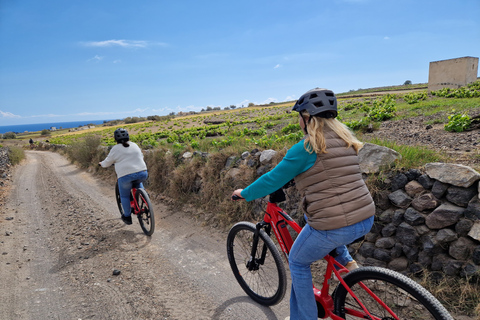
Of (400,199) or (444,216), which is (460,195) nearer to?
(444,216)

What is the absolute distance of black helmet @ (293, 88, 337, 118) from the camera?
229 cm

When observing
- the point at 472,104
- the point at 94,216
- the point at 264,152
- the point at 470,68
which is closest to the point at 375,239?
the point at 264,152

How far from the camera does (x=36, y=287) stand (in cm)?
434

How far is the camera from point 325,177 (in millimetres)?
2260

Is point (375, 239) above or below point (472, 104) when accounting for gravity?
below

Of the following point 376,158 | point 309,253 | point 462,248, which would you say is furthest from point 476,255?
point 309,253

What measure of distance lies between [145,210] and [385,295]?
16.8ft

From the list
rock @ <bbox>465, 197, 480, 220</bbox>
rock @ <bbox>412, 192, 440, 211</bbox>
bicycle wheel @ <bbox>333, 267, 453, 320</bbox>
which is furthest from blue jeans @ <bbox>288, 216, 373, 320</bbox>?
rock @ <bbox>465, 197, 480, 220</bbox>

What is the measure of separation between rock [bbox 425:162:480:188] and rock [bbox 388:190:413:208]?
42cm

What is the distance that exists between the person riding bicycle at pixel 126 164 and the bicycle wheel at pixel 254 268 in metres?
3.30

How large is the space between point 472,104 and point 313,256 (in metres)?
10.3

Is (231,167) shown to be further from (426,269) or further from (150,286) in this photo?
(426,269)

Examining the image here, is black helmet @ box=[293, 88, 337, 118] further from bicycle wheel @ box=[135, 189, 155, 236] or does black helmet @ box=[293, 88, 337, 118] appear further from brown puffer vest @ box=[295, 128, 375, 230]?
bicycle wheel @ box=[135, 189, 155, 236]

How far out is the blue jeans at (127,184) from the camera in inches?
246
